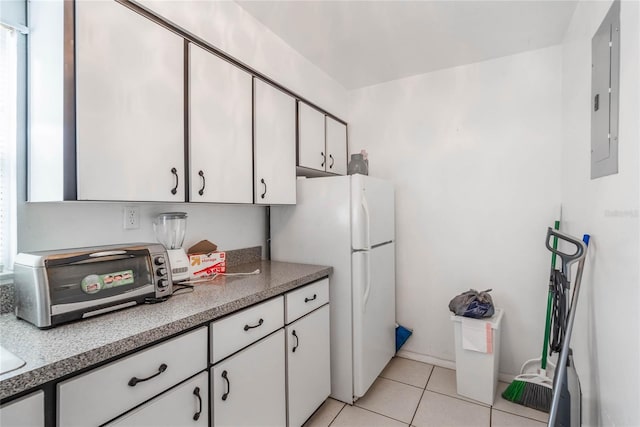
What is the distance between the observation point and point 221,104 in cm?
166

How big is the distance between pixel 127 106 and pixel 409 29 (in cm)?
172

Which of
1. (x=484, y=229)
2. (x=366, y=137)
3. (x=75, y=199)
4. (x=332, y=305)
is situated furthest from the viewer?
(x=366, y=137)

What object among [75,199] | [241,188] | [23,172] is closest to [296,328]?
[241,188]

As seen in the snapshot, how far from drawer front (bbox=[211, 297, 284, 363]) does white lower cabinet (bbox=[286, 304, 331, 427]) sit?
0.49ft

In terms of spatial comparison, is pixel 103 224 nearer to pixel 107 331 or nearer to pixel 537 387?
pixel 107 331

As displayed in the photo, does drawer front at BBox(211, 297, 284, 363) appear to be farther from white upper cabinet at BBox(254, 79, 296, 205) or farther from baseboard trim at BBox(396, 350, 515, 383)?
baseboard trim at BBox(396, 350, 515, 383)

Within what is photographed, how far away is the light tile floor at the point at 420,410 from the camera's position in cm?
190

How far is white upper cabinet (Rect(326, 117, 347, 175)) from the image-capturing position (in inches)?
104

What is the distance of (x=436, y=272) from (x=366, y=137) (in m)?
1.34

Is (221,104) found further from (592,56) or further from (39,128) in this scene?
(592,56)

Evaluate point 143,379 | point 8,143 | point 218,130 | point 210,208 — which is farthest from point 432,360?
point 8,143

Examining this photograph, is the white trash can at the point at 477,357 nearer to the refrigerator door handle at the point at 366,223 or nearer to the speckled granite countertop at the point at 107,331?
the refrigerator door handle at the point at 366,223

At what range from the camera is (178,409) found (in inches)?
43.9

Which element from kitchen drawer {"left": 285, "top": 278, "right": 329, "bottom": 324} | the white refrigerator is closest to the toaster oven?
kitchen drawer {"left": 285, "top": 278, "right": 329, "bottom": 324}
